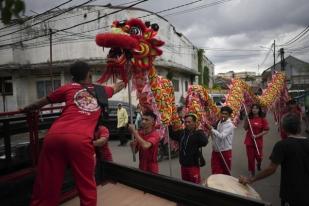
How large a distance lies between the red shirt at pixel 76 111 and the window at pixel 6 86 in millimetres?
21301

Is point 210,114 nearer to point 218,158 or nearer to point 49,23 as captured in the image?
point 218,158

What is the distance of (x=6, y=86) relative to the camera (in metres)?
22.0

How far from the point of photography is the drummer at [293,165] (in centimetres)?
293

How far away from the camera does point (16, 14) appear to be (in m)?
1.61

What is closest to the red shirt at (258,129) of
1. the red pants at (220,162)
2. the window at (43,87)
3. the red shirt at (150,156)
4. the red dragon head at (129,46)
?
the red pants at (220,162)

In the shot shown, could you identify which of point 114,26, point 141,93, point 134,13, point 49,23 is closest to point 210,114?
point 141,93

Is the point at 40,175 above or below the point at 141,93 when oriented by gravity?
below

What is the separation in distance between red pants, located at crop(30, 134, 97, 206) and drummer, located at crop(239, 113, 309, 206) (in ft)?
5.28

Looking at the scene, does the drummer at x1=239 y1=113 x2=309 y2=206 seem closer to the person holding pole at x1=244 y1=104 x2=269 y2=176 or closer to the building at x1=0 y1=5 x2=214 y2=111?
the person holding pole at x1=244 y1=104 x2=269 y2=176

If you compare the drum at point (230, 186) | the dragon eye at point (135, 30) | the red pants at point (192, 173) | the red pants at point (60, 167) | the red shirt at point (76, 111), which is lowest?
the red pants at point (192, 173)

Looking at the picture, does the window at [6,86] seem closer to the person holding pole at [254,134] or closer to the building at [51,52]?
the building at [51,52]

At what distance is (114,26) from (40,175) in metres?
2.02

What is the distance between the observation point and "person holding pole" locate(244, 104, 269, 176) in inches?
251

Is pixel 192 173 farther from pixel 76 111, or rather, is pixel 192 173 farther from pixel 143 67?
pixel 76 111
